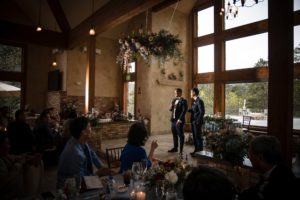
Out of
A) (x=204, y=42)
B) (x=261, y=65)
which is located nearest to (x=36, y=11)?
(x=204, y=42)

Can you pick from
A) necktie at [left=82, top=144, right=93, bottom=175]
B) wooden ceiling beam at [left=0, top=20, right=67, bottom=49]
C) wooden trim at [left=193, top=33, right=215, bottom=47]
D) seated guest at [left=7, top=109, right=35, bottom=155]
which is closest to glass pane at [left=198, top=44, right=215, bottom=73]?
wooden trim at [left=193, top=33, right=215, bottom=47]

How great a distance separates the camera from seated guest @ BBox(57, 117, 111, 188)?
7.35 ft

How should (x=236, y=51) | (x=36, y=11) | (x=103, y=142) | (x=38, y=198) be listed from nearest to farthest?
(x=38, y=198)
(x=103, y=142)
(x=236, y=51)
(x=36, y=11)

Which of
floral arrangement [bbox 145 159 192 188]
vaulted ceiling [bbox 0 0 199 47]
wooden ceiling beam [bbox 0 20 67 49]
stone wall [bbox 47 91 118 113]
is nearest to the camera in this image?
floral arrangement [bbox 145 159 192 188]

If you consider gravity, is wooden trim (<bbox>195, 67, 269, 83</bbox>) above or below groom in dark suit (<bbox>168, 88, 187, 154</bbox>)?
above

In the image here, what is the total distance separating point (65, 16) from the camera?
8516 mm

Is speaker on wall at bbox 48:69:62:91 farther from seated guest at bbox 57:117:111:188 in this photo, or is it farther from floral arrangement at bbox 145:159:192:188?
floral arrangement at bbox 145:159:192:188

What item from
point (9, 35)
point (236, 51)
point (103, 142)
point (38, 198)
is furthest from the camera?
point (236, 51)

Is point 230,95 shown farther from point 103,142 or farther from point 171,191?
point 171,191

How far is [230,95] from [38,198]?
27.4 ft

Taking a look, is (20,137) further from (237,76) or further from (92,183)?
(237,76)

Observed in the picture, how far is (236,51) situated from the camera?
873 centimetres

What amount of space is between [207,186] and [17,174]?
2.49 meters

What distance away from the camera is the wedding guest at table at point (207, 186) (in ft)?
3.03
